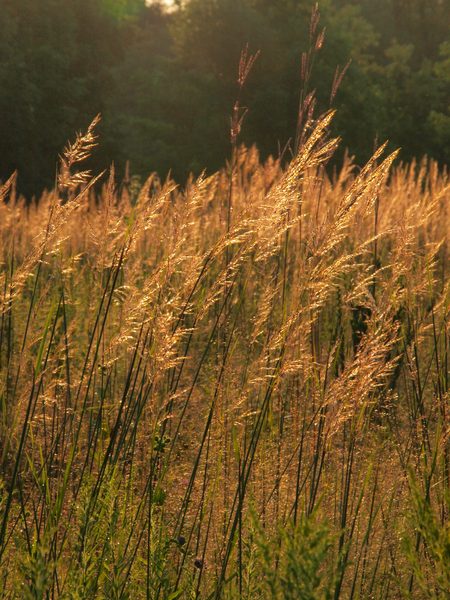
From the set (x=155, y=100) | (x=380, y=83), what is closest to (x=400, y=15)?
(x=380, y=83)

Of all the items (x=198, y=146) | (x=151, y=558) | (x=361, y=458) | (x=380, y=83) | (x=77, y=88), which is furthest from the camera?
(x=380, y=83)

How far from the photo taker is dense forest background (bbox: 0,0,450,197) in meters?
21.9

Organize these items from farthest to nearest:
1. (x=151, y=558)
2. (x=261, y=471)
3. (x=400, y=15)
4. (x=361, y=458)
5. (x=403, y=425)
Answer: (x=400, y=15) → (x=403, y=425) → (x=361, y=458) → (x=261, y=471) → (x=151, y=558)

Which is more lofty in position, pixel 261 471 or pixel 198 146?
pixel 198 146

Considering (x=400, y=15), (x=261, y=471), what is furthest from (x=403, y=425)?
(x=400, y=15)

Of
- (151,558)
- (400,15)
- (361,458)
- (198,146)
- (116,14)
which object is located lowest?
(151,558)

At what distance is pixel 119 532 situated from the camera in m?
2.07

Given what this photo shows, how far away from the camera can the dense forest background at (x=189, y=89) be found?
21.9 metres

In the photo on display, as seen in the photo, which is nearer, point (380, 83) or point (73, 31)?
point (73, 31)

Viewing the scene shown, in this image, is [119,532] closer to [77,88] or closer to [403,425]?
[403,425]

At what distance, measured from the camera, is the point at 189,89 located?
24.2 meters

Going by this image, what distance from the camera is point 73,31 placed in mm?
23844

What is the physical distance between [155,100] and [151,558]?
24473 millimetres

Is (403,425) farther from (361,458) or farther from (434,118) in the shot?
(434,118)
